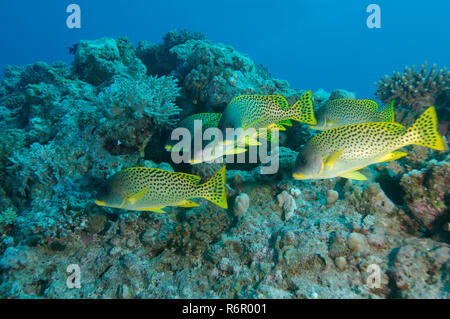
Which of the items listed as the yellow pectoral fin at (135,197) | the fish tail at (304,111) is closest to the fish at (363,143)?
the fish tail at (304,111)

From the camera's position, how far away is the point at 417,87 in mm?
6441

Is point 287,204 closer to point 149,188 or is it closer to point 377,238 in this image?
point 377,238

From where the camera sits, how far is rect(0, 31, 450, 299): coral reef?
9.44 ft

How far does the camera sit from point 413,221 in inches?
132

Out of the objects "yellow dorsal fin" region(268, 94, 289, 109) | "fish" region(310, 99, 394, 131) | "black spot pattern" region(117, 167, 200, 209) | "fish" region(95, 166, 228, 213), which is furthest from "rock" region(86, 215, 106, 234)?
"fish" region(310, 99, 394, 131)

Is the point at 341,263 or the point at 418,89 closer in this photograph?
the point at 341,263

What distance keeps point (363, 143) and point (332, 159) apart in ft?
1.33

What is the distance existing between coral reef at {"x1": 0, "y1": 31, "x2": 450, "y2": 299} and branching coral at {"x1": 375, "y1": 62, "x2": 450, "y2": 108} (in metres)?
3.28

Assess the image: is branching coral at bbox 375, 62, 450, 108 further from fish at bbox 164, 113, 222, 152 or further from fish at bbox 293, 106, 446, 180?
fish at bbox 164, 113, 222, 152

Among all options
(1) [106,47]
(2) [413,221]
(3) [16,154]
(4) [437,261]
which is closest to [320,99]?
(2) [413,221]

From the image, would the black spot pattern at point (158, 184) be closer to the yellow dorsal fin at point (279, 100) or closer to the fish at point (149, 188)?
the fish at point (149, 188)

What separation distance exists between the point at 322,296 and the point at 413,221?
1.87 meters

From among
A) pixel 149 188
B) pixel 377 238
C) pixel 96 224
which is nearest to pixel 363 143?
pixel 377 238

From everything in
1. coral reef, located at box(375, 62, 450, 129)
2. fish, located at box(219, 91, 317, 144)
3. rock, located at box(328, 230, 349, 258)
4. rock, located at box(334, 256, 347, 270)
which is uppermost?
coral reef, located at box(375, 62, 450, 129)
